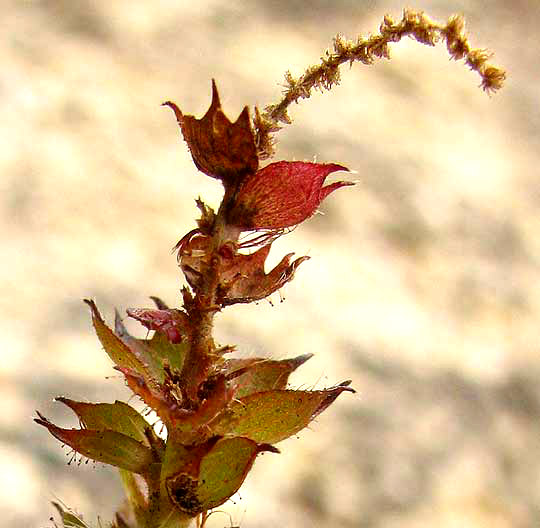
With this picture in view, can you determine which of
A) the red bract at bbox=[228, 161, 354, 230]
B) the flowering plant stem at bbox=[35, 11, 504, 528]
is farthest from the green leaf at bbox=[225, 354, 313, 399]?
the red bract at bbox=[228, 161, 354, 230]

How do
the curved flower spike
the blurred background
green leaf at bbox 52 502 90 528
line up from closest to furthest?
the curved flower spike
green leaf at bbox 52 502 90 528
the blurred background

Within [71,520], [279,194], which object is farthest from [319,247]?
[279,194]

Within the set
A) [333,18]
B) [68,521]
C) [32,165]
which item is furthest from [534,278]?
[68,521]

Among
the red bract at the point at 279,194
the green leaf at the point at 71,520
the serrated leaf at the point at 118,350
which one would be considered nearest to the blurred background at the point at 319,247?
the green leaf at the point at 71,520

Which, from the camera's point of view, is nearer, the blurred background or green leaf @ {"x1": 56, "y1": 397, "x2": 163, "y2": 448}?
green leaf @ {"x1": 56, "y1": 397, "x2": 163, "y2": 448}

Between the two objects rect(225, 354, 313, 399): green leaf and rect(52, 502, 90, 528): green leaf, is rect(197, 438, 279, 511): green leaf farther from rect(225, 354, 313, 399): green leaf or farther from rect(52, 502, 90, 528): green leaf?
rect(52, 502, 90, 528): green leaf

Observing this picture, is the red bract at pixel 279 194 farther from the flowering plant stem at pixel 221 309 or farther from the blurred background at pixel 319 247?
the blurred background at pixel 319 247

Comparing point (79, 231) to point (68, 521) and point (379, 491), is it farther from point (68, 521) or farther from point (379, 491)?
point (68, 521)
